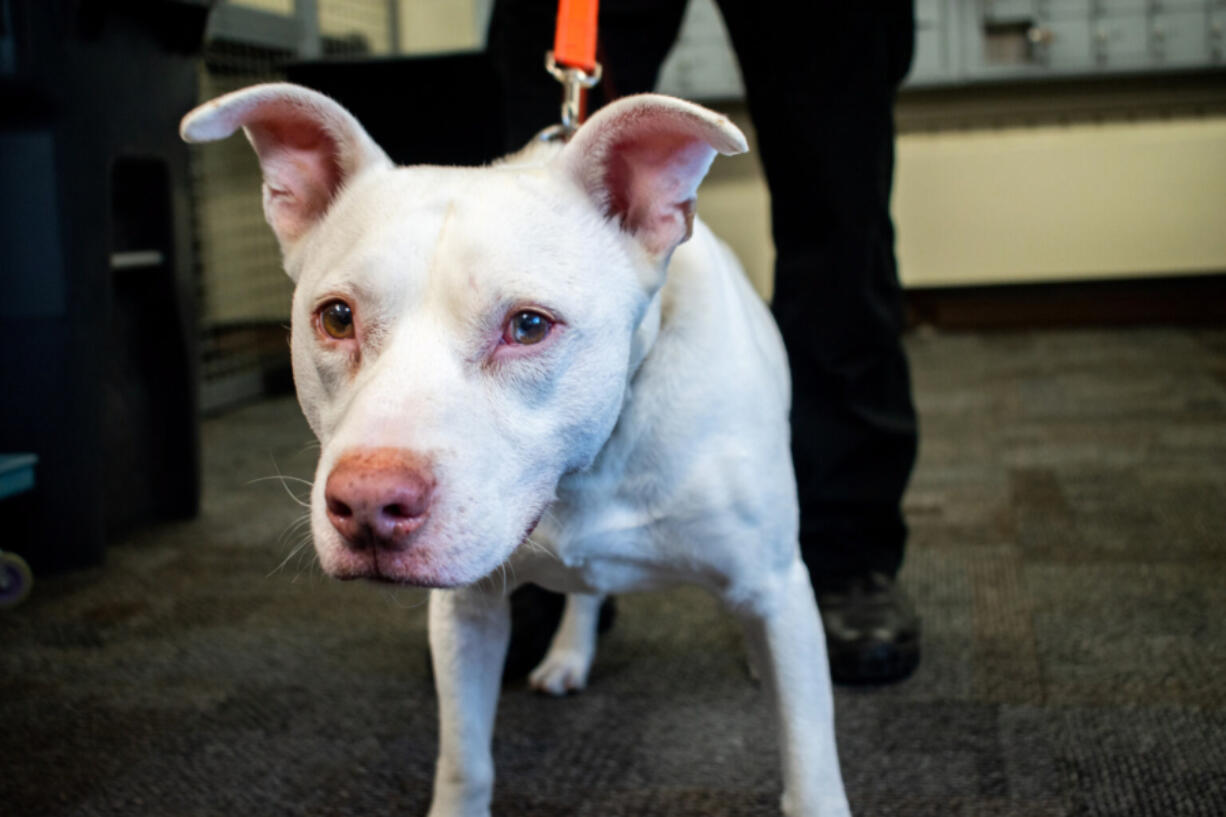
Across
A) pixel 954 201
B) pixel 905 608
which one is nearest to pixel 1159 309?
pixel 954 201

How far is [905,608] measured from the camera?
1.55 metres

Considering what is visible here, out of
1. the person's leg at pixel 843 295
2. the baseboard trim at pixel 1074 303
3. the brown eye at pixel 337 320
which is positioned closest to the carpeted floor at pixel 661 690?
the person's leg at pixel 843 295

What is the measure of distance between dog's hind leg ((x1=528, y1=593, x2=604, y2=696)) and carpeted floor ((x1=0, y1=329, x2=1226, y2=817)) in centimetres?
3

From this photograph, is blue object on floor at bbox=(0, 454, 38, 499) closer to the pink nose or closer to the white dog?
the white dog

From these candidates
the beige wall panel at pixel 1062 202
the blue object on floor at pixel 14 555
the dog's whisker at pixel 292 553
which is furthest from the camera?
the beige wall panel at pixel 1062 202

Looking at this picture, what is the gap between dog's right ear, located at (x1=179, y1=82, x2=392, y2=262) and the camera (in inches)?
37.6

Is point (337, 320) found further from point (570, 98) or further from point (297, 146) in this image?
point (570, 98)

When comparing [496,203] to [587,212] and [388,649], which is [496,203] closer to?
[587,212]

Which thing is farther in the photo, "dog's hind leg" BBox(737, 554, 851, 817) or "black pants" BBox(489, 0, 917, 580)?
"black pants" BBox(489, 0, 917, 580)

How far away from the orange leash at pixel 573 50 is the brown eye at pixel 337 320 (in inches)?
15.3

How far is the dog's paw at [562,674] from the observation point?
4.95ft

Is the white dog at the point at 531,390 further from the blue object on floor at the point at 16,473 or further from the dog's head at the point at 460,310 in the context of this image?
the blue object on floor at the point at 16,473

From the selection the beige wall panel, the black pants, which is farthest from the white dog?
the beige wall panel

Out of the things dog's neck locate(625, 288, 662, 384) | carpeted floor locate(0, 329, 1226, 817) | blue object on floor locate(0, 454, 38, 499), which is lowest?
carpeted floor locate(0, 329, 1226, 817)
